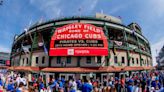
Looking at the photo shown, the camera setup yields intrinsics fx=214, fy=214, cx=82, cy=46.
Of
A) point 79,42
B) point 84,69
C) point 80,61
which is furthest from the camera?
point 80,61

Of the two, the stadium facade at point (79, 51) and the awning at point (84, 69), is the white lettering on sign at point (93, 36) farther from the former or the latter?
the awning at point (84, 69)

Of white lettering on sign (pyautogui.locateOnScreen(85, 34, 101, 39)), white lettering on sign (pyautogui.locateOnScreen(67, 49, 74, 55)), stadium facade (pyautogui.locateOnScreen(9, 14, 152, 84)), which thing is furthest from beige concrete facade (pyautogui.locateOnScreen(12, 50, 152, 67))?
white lettering on sign (pyautogui.locateOnScreen(85, 34, 101, 39))

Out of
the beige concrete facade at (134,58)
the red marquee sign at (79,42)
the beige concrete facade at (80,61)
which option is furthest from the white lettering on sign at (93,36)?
the beige concrete facade at (134,58)

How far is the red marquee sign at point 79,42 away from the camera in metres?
31.9

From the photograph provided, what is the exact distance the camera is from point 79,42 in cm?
3247

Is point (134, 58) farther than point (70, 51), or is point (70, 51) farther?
point (134, 58)

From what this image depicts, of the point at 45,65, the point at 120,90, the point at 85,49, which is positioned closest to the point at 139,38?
the point at 85,49

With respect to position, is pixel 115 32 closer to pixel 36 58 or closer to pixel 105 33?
pixel 105 33

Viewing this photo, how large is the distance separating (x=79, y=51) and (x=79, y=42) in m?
1.41

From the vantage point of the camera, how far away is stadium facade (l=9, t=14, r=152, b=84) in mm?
32031

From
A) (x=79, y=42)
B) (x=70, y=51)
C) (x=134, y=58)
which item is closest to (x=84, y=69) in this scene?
(x=70, y=51)

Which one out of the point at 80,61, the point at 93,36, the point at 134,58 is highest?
the point at 93,36

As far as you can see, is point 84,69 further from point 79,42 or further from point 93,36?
point 93,36

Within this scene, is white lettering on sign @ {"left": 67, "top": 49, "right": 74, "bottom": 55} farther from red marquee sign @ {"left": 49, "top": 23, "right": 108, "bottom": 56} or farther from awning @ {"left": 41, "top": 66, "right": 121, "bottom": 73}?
awning @ {"left": 41, "top": 66, "right": 121, "bottom": 73}
